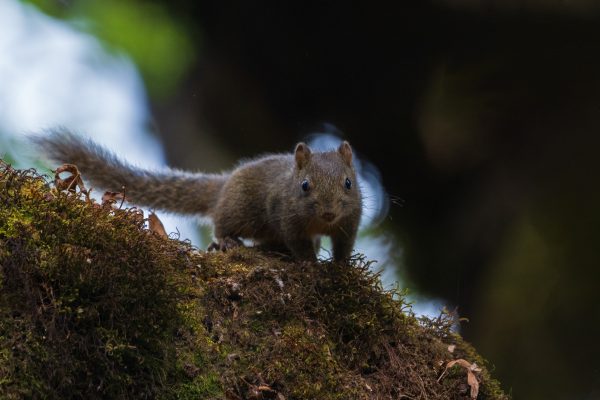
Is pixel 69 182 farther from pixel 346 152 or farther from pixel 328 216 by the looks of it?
pixel 346 152

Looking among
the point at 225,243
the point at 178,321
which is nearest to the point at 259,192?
the point at 225,243

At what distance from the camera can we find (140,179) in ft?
19.6

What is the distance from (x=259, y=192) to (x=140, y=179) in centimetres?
115

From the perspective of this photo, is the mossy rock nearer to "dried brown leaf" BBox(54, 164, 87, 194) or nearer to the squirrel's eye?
"dried brown leaf" BBox(54, 164, 87, 194)

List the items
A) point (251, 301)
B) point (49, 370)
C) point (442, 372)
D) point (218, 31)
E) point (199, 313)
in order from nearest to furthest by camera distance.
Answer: point (49, 370) → point (199, 313) → point (251, 301) → point (442, 372) → point (218, 31)

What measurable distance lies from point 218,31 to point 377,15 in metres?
1.44

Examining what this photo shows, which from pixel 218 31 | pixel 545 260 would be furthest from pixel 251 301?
pixel 545 260

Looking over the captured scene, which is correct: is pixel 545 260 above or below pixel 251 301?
above

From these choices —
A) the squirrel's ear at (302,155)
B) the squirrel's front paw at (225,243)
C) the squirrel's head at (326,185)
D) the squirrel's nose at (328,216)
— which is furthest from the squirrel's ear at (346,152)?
the squirrel's front paw at (225,243)

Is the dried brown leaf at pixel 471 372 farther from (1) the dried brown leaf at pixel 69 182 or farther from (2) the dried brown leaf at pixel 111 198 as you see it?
(1) the dried brown leaf at pixel 69 182

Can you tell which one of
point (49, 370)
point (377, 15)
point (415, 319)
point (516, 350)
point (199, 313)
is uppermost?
point (377, 15)

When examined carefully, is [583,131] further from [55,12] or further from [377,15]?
[55,12]

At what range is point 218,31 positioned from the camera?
19.9 ft

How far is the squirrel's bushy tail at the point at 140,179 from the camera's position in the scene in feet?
17.3
